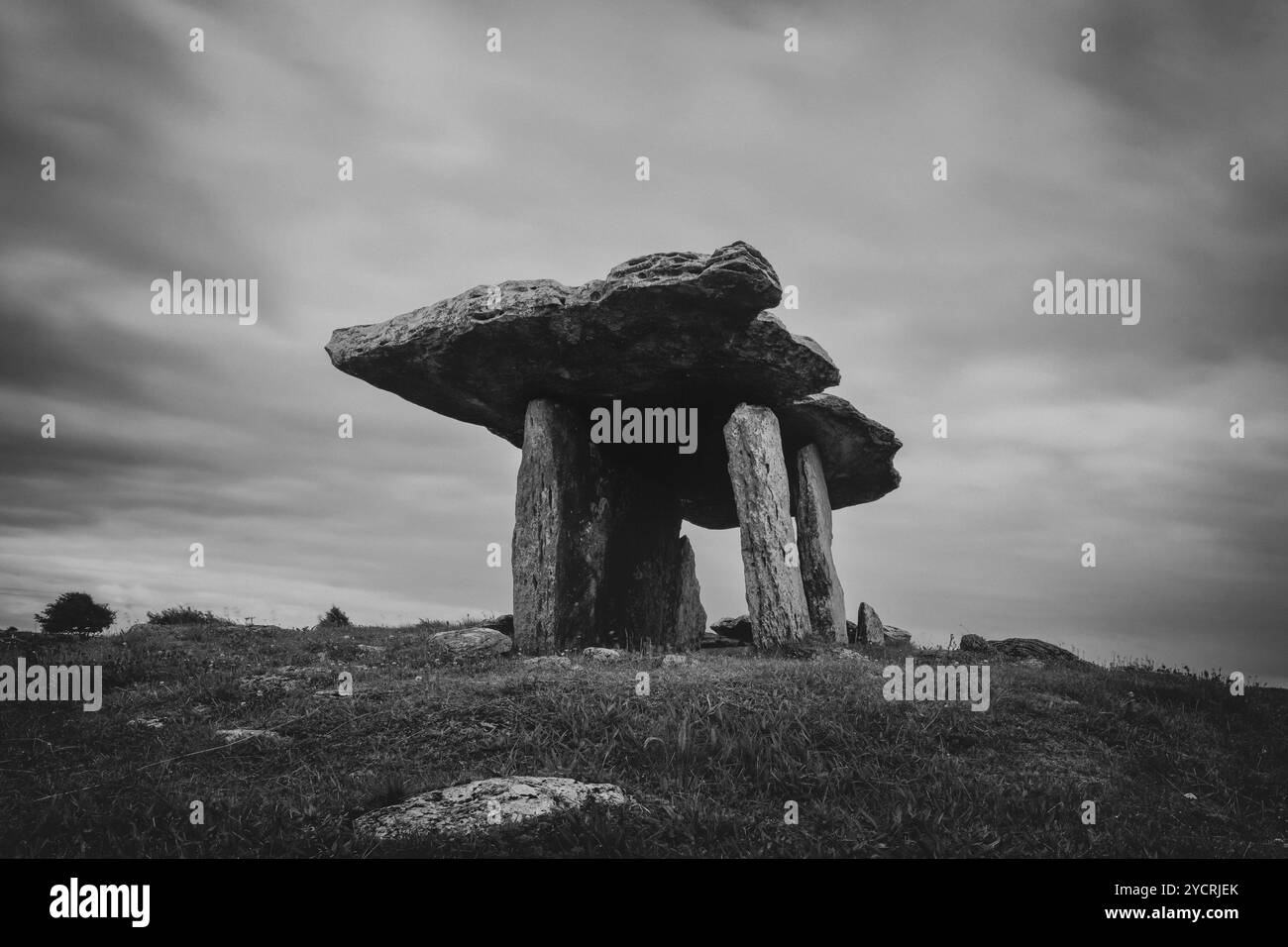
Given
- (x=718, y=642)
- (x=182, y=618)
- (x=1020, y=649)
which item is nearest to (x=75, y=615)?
(x=182, y=618)

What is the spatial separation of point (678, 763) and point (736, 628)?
1596 centimetres

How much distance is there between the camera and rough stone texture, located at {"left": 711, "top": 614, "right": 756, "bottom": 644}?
23544 mm

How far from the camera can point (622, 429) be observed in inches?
777

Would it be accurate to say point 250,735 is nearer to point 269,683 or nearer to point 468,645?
point 269,683

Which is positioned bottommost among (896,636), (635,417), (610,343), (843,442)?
(896,636)

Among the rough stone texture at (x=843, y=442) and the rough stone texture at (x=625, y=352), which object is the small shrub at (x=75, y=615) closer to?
the rough stone texture at (x=625, y=352)

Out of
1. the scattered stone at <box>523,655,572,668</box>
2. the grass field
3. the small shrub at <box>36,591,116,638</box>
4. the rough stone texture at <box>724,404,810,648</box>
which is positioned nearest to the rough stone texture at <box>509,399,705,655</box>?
the scattered stone at <box>523,655,572,668</box>

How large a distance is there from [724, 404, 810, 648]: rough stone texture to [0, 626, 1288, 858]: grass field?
3196 millimetres

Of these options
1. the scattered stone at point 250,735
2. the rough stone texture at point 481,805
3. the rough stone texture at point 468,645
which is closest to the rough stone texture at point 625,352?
the rough stone texture at point 468,645

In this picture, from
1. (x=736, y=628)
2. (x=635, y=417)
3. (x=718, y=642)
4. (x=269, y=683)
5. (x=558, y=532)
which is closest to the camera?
(x=269, y=683)

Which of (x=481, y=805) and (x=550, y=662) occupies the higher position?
(x=550, y=662)

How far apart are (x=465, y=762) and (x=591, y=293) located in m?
10.0

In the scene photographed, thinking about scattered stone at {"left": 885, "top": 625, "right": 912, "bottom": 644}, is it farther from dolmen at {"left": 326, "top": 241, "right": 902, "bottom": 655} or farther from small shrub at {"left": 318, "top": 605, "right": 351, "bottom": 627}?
small shrub at {"left": 318, "top": 605, "right": 351, "bottom": 627}

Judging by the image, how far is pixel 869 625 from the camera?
21.2 meters
